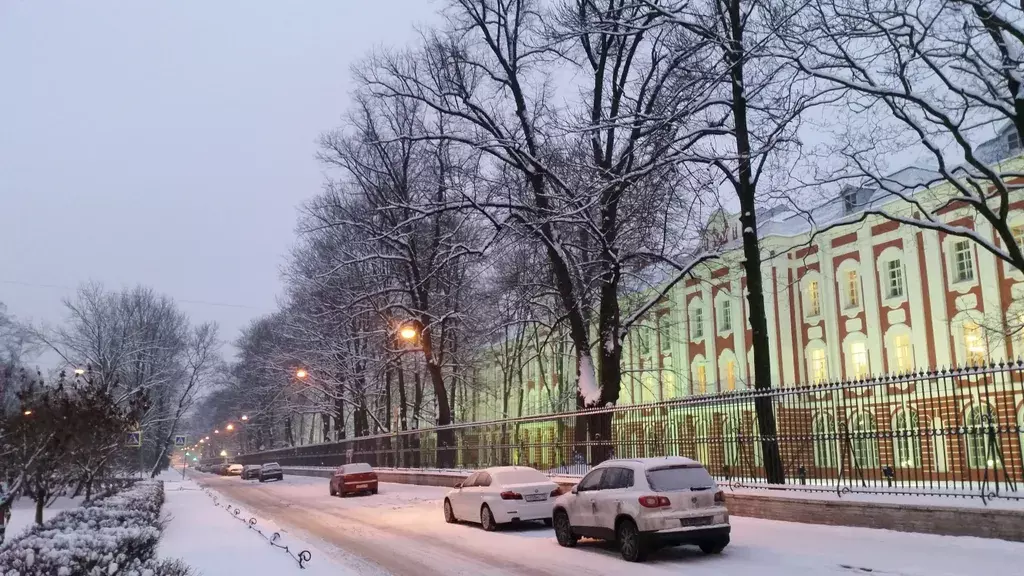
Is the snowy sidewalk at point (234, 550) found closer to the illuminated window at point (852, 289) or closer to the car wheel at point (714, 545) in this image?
the car wheel at point (714, 545)

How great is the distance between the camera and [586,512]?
45.9 feet

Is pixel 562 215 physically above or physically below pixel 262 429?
above

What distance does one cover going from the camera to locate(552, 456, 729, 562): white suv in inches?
481

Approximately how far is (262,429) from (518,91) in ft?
244

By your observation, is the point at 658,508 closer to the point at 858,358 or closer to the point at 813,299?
the point at 858,358

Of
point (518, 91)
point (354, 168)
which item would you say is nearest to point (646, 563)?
point (518, 91)

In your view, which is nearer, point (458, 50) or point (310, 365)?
point (458, 50)

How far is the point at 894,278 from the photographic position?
36.4 meters

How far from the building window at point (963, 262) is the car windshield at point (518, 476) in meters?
23.9

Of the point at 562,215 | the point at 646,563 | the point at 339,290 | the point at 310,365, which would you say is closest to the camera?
the point at 646,563

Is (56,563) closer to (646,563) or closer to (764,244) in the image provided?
(646,563)

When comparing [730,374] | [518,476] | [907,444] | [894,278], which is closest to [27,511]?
[518,476]

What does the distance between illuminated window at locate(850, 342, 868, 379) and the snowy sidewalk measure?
90.6 ft

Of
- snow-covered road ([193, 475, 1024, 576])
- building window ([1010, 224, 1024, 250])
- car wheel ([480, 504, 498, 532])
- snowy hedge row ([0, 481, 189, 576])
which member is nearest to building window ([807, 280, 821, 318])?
building window ([1010, 224, 1024, 250])
